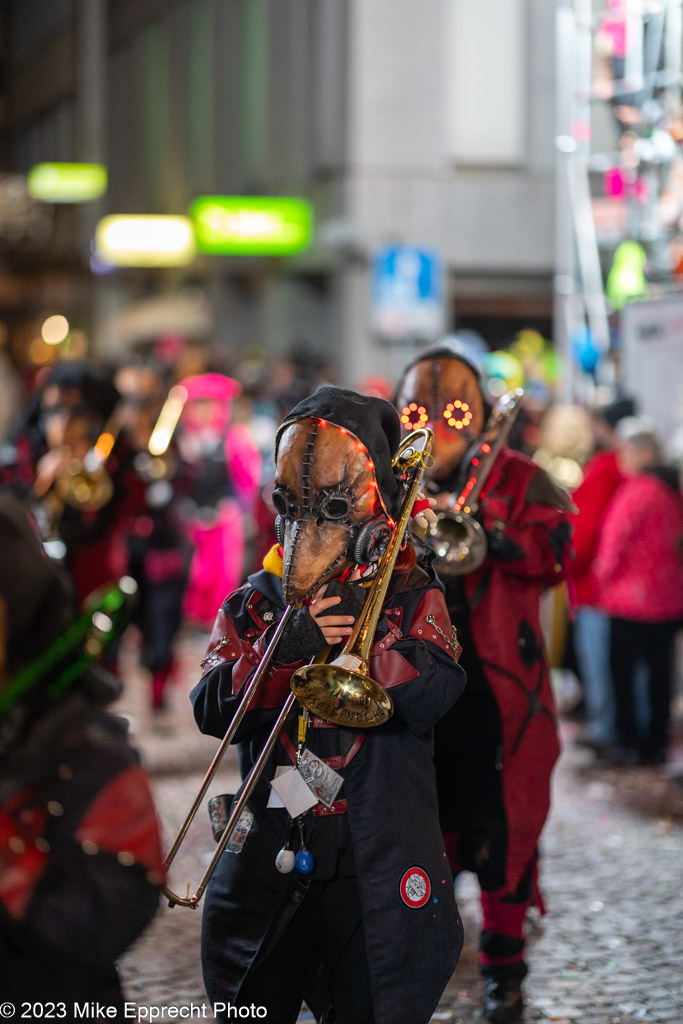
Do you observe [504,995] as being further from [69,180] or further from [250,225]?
[69,180]

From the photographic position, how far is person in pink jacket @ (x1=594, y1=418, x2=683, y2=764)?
776cm

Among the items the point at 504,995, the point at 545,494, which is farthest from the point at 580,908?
the point at 545,494

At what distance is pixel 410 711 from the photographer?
304 cm

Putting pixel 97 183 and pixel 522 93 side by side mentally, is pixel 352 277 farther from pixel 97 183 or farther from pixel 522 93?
pixel 97 183

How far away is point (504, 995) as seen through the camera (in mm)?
4262

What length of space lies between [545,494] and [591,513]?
3.71m

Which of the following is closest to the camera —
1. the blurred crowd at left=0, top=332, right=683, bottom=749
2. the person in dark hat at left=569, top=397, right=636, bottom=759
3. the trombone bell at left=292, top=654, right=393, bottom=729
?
the trombone bell at left=292, top=654, right=393, bottom=729

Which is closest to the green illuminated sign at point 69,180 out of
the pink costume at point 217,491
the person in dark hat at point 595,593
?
Result: the pink costume at point 217,491

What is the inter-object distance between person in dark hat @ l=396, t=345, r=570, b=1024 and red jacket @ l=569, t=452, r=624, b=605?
3712 mm

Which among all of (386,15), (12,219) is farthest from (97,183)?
(386,15)

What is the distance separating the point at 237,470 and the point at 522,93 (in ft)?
38.1

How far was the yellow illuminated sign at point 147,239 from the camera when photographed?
921 inches

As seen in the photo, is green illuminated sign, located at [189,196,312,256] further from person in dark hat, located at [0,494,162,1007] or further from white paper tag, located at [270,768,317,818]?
person in dark hat, located at [0,494,162,1007]

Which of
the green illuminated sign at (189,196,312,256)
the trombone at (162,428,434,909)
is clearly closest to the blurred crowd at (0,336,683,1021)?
the trombone at (162,428,434,909)
